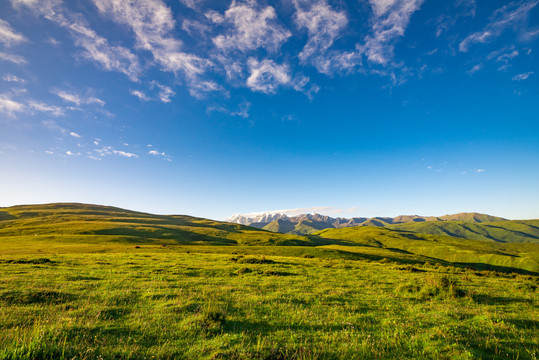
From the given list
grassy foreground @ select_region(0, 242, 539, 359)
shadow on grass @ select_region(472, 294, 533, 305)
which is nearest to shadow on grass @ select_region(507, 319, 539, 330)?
grassy foreground @ select_region(0, 242, 539, 359)

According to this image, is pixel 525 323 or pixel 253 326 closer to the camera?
pixel 253 326

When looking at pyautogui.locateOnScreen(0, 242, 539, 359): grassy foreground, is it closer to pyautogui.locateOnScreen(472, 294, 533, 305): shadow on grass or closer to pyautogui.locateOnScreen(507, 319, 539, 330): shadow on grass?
A: pyautogui.locateOnScreen(507, 319, 539, 330): shadow on grass

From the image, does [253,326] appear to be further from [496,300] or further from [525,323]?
[496,300]

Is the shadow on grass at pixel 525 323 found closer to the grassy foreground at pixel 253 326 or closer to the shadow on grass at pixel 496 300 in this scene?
the grassy foreground at pixel 253 326

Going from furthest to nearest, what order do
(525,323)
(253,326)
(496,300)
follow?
(496,300) < (525,323) < (253,326)

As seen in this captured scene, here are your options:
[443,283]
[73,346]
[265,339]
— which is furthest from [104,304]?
[443,283]

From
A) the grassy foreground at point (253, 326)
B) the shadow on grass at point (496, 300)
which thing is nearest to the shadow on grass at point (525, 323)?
the grassy foreground at point (253, 326)

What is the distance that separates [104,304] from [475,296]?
2578 cm

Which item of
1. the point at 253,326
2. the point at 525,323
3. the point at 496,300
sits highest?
the point at 525,323

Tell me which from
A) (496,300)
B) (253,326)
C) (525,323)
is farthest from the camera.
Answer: (496,300)

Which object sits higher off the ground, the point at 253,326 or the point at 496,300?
the point at 253,326

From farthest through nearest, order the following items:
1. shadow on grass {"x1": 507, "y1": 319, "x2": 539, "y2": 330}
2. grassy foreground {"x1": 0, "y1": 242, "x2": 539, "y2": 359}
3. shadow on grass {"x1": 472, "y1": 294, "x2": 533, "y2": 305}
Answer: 1. shadow on grass {"x1": 472, "y1": 294, "x2": 533, "y2": 305}
2. shadow on grass {"x1": 507, "y1": 319, "x2": 539, "y2": 330}
3. grassy foreground {"x1": 0, "y1": 242, "x2": 539, "y2": 359}

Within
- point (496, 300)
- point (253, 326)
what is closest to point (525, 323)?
point (496, 300)

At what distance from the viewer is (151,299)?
44.3 ft
